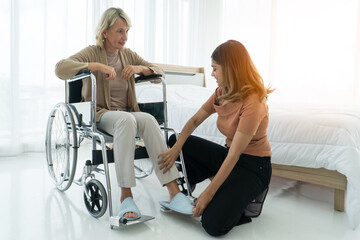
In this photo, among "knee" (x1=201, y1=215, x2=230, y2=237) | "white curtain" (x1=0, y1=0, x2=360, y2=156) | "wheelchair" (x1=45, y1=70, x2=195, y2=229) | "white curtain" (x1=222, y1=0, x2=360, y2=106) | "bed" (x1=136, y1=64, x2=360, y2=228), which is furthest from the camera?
"white curtain" (x1=222, y1=0, x2=360, y2=106)

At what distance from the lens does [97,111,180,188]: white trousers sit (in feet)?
4.54

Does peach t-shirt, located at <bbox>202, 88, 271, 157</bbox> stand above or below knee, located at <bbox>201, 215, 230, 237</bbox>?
above

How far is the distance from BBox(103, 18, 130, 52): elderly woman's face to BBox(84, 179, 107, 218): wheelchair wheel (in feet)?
2.54

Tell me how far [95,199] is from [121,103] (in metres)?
0.59

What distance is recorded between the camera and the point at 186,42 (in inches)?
163

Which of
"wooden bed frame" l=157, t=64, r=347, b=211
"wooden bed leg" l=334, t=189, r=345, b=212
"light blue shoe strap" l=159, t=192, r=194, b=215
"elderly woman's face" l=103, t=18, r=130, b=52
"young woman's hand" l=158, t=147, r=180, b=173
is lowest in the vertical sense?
"wooden bed leg" l=334, t=189, r=345, b=212

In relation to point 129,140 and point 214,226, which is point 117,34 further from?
point 214,226

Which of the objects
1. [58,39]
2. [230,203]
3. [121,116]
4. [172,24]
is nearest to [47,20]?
[58,39]

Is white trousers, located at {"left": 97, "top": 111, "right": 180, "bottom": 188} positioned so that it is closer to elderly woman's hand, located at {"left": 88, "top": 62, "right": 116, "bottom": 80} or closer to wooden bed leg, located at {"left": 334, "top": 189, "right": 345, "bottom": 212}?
elderly woman's hand, located at {"left": 88, "top": 62, "right": 116, "bottom": 80}

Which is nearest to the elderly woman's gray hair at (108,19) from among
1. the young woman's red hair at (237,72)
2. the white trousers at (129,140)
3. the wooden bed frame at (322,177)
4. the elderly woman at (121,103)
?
the elderly woman at (121,103)

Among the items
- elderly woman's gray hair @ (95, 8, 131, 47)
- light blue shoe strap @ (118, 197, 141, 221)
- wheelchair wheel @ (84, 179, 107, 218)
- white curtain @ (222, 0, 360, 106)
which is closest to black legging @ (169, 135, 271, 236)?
light blue shoe strap @ (118, 197, 141, 221)

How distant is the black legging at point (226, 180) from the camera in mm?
1283

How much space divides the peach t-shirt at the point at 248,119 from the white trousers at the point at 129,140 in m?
0.30

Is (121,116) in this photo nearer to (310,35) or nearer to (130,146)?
(130,146)
